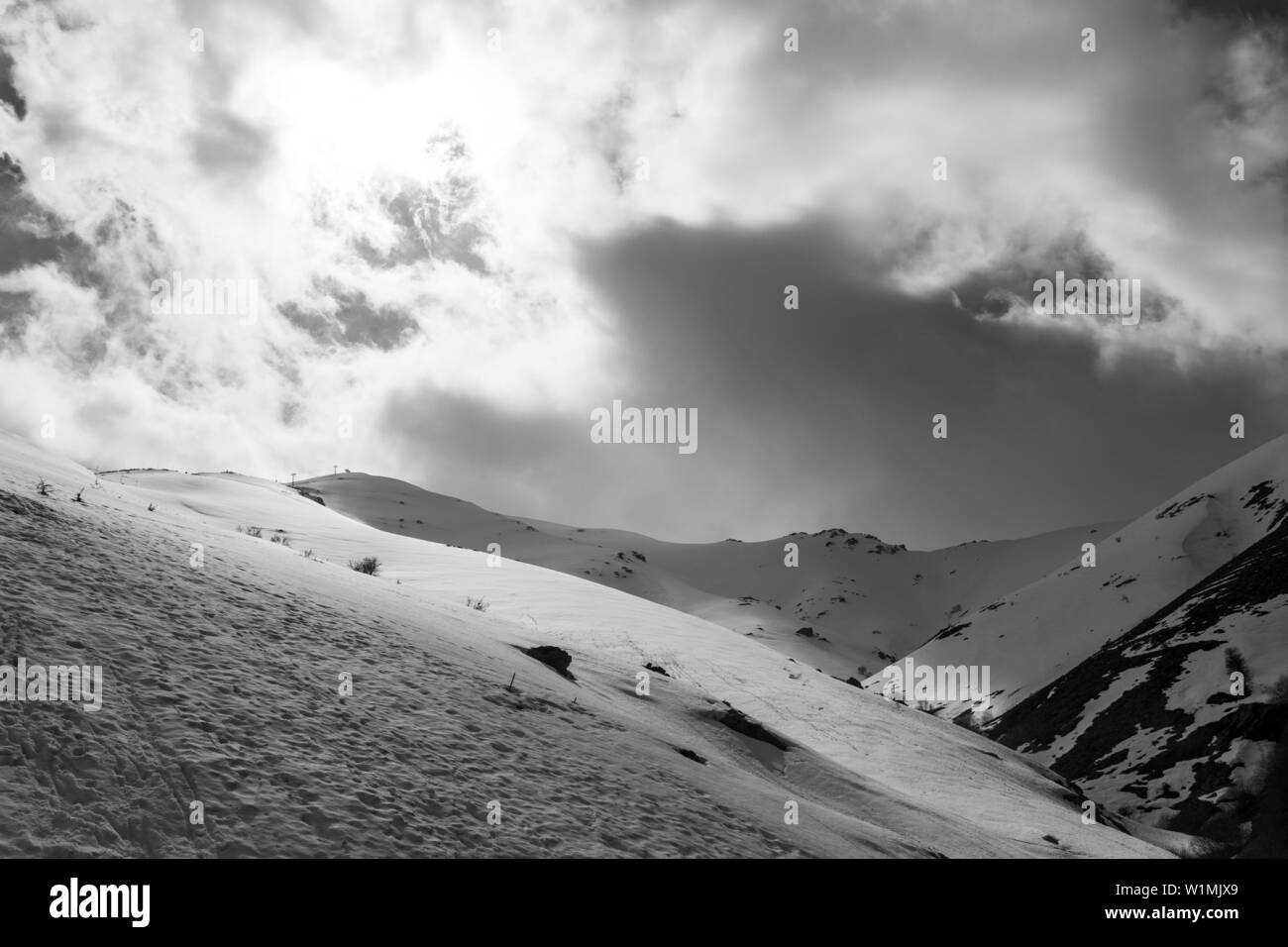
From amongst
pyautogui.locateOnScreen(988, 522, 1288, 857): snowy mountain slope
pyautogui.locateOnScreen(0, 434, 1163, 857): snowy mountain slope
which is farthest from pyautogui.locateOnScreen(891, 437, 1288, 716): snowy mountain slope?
pyautogui.locateOnScreen(0, 434, 1163, 857): snowy mountain slope

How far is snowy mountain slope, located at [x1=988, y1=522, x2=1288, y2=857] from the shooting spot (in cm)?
3997

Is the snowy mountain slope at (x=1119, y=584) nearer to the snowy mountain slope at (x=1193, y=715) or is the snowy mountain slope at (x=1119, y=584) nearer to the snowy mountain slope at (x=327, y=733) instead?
the snowy mountain slope at (x=1193, y=715)

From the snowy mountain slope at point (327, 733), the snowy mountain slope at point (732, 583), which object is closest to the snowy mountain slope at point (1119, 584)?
the snowy mountain slope at point (732, 583)

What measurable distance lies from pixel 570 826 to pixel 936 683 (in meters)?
111

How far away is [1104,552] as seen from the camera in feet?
370

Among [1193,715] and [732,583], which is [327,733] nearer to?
[1193,715]

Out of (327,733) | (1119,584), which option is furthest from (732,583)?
(327,733)

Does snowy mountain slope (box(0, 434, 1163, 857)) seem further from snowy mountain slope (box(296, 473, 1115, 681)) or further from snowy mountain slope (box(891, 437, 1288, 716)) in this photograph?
snowy mountain slope (box(296, 473, 1115, 681))

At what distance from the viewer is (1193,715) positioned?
2025 inches

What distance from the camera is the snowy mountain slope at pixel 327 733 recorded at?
20.2ft

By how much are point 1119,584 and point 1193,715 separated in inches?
2049

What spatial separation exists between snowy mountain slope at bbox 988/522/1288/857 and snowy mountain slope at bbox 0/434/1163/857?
76.0ft

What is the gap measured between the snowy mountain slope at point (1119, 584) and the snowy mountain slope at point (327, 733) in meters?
79.5
